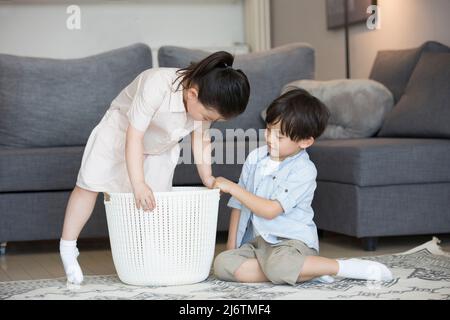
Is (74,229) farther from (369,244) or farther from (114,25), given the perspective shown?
(114,25)

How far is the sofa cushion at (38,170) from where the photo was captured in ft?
11.0

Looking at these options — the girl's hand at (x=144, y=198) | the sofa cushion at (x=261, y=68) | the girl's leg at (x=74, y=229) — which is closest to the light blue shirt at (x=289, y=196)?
the girl's hand at (x=144, y=198)

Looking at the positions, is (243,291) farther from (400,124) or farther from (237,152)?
(400,124)

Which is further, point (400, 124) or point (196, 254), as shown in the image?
point (400, 124)

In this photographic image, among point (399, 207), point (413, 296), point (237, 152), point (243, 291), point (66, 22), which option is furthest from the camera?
point (66, 22)

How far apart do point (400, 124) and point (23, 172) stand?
65.4 inches

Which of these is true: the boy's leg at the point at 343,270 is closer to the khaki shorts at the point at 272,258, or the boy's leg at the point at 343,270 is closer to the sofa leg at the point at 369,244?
the khaki shorts at the point at 272,258

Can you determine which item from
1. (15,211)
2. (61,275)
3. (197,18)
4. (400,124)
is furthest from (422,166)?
(197,18)

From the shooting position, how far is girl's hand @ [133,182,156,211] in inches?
90.4

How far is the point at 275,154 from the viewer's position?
254 cm

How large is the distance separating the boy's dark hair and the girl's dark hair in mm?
186

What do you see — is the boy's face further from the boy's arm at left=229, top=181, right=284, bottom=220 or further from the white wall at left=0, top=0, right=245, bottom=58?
the white wall at left=0, top=0, right=245, bottom=58

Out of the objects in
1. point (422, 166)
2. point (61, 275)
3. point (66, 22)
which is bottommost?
point (61, 275)

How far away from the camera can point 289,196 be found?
8.12 ft
